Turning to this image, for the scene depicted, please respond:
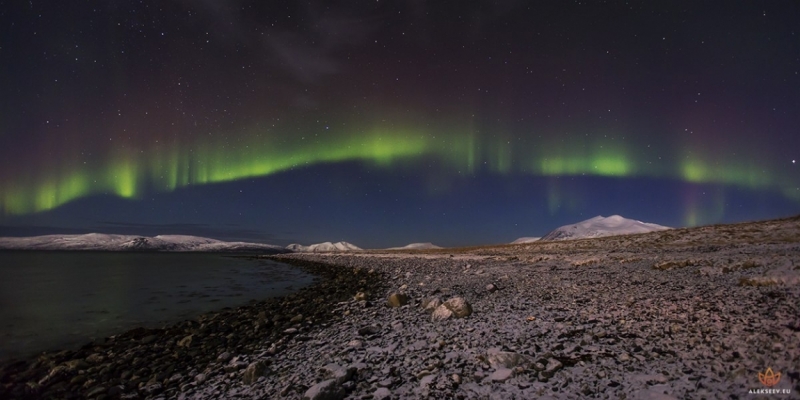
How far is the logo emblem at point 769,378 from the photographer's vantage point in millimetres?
3477

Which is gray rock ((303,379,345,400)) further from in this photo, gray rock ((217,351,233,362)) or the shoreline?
gray rock ((217,351,233,362))

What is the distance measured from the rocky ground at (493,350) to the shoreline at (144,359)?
0.14 feet

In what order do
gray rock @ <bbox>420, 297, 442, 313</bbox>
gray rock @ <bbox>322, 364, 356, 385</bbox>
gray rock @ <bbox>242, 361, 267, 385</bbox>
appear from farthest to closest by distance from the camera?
1. gray rock @ <bbox>420, 297, 442, 313</bbox>
2. gray rock @ <bbox>242, 361, 267, 385</bbox>
3. gray rock @ <bbox>322, 364, 356, 385</bbox>

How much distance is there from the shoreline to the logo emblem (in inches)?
318

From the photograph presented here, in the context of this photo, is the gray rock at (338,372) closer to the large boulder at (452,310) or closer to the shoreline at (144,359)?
the shoreline at (144,359)

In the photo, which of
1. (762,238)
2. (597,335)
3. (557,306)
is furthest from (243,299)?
(762,238)

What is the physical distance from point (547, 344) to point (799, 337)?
308 cm

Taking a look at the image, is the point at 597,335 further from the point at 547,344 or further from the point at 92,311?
the point at 92,311

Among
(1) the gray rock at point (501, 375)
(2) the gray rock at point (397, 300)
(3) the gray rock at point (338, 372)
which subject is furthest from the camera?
(2) the gray rock at point (397, 300)

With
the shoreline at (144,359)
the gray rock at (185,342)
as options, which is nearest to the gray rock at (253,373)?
the shoreline at (144,359)

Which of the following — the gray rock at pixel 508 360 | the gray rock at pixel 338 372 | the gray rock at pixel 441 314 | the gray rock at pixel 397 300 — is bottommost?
the gray rock at pixel 397 300

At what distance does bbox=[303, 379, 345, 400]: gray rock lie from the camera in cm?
441

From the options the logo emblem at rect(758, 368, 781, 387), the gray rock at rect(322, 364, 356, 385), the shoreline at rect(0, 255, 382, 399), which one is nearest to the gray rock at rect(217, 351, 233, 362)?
the shoreline at rect(0, 255, 382, 399)

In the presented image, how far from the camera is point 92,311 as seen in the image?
43.8 feet
